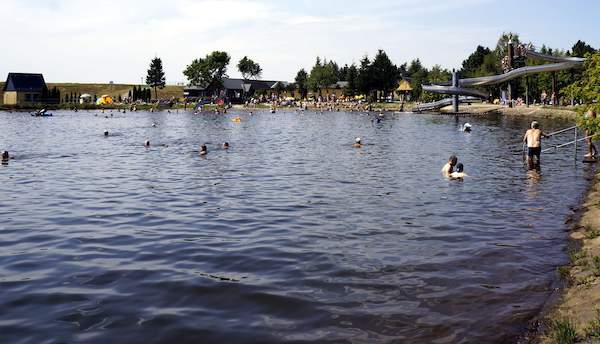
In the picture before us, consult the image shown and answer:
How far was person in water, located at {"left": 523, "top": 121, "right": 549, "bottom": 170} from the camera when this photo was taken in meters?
25.3

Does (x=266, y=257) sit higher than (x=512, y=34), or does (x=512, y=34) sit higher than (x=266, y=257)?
(x=512, y=34)

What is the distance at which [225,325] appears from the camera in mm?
8516

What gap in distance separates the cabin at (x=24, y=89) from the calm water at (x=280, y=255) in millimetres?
127414

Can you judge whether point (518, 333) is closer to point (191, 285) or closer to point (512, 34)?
point (191, 285)

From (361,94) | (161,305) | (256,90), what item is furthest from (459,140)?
(256,90)

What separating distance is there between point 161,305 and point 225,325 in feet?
5.03

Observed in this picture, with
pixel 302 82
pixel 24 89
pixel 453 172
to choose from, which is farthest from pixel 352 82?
pixel 453 172

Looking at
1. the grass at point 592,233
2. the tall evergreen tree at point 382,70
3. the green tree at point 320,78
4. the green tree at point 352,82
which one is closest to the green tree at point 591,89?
the grass at point 592,233

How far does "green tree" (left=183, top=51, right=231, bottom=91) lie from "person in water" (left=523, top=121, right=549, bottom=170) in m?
156

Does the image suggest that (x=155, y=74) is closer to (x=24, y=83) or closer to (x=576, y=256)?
(x=24, y=83)

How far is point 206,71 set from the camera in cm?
18100

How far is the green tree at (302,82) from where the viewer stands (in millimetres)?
182625

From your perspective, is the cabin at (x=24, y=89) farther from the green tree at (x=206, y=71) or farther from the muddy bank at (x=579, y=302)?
the muddy bank at (x=579, y=302)

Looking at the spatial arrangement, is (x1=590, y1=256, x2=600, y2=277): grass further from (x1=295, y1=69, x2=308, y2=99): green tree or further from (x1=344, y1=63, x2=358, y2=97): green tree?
(x1=295, y1=69, x2=308, y2=99): green tree
